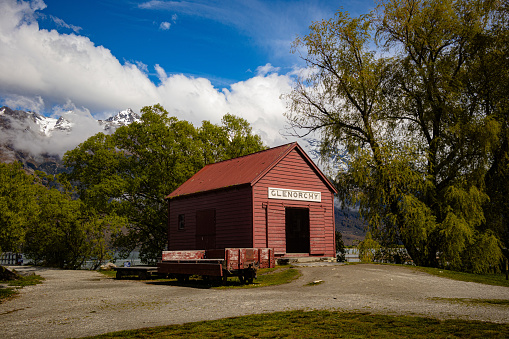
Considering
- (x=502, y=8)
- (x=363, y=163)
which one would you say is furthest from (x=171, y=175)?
(x=502, y=8)

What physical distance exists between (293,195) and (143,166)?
761 inches

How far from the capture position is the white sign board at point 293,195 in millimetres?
24216

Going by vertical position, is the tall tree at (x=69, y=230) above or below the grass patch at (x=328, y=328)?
above

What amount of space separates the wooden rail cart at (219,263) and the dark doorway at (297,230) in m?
9.15

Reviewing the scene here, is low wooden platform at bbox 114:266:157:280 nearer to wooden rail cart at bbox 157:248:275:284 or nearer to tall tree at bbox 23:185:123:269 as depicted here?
wooden rail cart at bbox 157:248:275:284

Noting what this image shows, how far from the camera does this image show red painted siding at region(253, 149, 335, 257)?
2344cm

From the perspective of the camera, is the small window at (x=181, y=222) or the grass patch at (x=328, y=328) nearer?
the grass patch at (x=328, y=328)

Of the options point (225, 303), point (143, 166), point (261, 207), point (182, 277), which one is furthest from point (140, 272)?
point (143, 166)

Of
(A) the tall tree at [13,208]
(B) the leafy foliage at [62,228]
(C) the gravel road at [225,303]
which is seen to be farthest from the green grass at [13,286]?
(B) the leafy foliage at [62,228]

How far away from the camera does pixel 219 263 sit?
15992mm

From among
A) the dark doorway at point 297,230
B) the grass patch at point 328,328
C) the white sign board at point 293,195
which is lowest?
the grass patch at point 328,328

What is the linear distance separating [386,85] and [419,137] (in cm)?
393

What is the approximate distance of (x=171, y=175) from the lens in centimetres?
3922

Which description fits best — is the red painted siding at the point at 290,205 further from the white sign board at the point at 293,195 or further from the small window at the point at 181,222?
the small window at the point at 181,222
